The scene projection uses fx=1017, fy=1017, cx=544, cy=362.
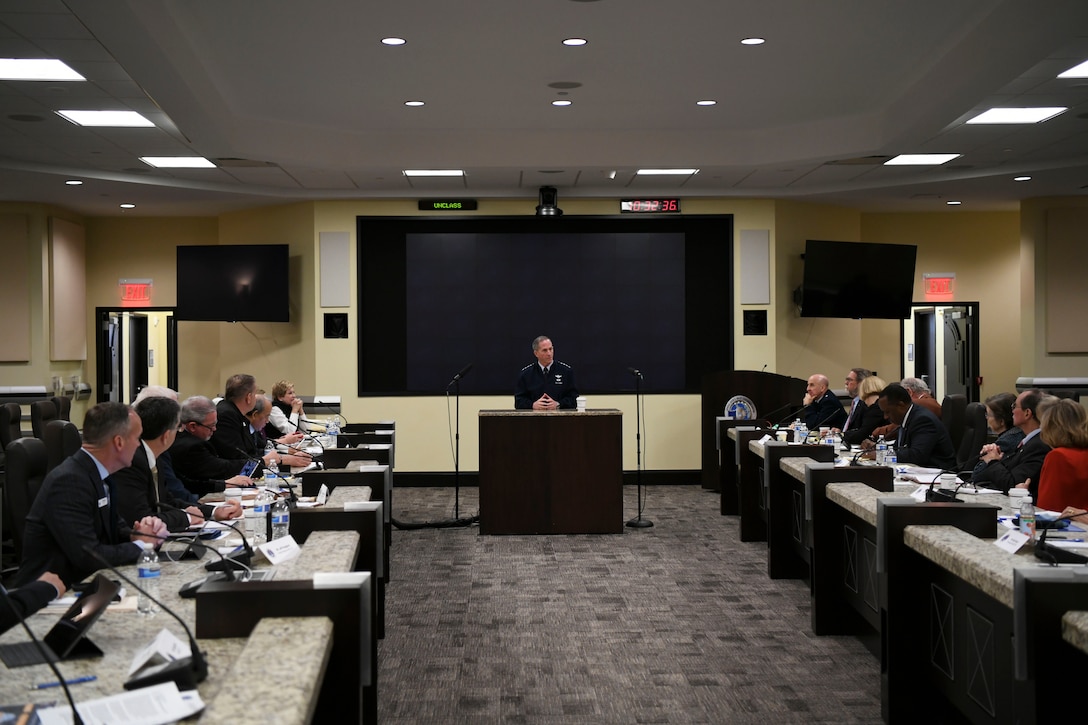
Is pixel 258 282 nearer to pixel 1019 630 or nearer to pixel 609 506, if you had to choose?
pixel 609 506

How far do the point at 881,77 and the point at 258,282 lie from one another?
6.62 metres

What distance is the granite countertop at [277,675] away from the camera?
78.2 inches

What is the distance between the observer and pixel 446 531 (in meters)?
8.40

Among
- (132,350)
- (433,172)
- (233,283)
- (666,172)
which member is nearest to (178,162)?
(233,283)

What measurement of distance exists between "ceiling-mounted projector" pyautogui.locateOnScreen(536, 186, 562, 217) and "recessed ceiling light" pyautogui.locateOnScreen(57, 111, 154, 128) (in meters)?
4.21

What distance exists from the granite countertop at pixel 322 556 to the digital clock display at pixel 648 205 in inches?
312

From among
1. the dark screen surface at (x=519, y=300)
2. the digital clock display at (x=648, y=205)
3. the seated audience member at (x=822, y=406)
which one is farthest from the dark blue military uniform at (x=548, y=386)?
the digital clock display at (x=648, y=205)

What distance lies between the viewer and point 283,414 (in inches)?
344

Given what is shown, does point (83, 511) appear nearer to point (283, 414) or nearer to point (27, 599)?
point (27, 599)

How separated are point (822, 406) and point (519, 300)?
3656 mm

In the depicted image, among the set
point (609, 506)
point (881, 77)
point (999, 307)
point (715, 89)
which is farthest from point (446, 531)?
point (999, 307)

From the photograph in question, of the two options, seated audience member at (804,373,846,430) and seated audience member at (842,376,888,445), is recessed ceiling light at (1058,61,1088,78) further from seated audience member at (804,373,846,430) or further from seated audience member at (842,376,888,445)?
seated audience member at (804,373,846,430)

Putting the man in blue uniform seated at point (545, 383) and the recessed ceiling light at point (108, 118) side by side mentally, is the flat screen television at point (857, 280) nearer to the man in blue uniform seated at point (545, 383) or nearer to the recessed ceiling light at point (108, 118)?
the man in blue uniform seated at point (545, 383)

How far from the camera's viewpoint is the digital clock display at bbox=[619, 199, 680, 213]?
11.1m
